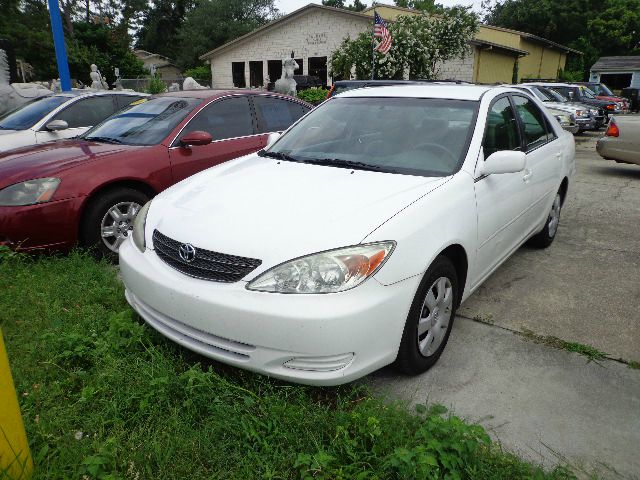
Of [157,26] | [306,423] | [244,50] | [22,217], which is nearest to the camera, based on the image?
[306,423]

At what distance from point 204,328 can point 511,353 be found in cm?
192

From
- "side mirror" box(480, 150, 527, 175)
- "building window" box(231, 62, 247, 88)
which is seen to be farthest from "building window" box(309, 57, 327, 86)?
"side mirror" box(480, 150, 527, 175)

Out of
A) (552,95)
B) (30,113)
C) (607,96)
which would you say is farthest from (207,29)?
(30,113)

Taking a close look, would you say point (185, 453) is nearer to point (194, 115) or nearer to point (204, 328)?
point (204, 328)

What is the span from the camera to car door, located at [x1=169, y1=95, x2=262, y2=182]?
15.7 feet

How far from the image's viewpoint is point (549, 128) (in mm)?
4625

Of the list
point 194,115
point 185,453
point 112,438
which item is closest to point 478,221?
point 185,453

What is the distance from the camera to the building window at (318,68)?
29.4m

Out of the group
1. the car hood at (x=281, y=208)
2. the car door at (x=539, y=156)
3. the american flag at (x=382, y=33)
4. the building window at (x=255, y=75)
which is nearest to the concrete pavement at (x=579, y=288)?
the car door at (x=539, y=156)

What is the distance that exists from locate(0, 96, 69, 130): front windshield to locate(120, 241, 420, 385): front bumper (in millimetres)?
5325

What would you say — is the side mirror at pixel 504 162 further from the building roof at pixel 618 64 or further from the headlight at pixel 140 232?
the building roof at pixel 618 64

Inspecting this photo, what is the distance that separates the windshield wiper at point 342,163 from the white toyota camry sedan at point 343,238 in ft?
0.05

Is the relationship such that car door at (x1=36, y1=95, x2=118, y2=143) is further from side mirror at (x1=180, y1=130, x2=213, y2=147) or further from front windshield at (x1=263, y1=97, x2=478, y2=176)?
front windshield at (x1=263, y1=97, x2=478, y2=176)

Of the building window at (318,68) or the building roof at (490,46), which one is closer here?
the building roof at (490,46)
